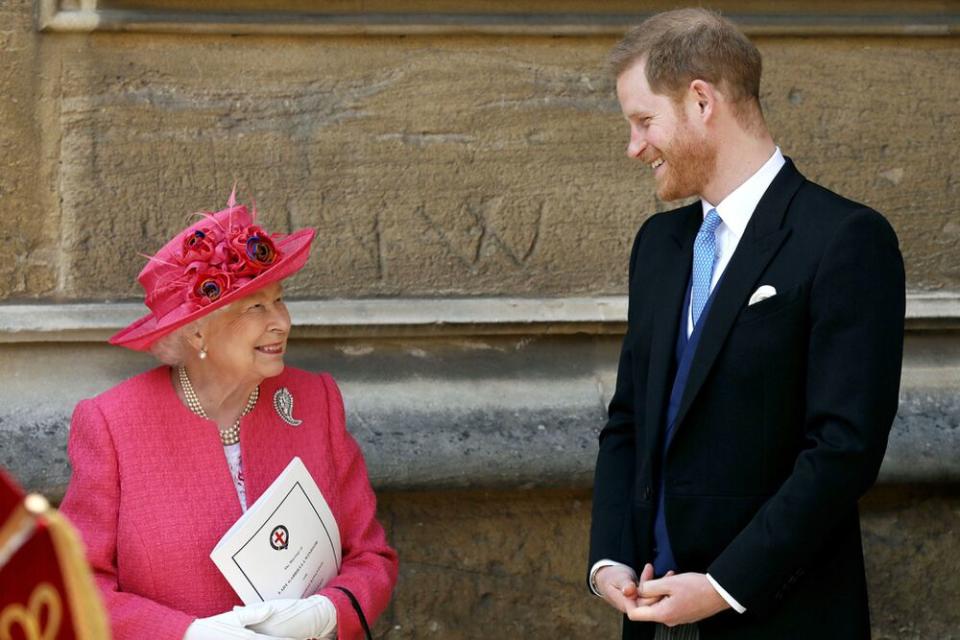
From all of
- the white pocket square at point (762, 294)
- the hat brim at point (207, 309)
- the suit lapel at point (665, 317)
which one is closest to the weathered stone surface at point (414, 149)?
the hat brim at point (207, 309)

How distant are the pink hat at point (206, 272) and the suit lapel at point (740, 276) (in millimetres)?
832

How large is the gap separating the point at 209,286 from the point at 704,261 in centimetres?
93

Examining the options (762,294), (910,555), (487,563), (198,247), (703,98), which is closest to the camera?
(762,294)

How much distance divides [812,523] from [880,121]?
6.54ft

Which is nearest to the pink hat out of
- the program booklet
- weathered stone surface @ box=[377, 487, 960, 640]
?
the program booklet

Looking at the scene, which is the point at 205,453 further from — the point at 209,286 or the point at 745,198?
the point at 745,198

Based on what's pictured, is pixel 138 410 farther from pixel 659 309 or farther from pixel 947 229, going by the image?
pixel 947 229

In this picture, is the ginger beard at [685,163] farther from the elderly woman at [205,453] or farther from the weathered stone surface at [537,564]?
the weathered stone surface at [537,564]

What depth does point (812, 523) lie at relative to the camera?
8.05 feet

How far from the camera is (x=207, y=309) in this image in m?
2.83

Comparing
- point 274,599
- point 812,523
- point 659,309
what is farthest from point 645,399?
point 274,599

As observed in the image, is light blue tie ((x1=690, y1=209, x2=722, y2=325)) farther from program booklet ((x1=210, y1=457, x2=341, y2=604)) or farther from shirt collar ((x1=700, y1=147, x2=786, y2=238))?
program booklet ((x1=210, y1=457, x2=341, y2=604))

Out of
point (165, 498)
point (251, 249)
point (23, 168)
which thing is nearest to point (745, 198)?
point (251, 249)

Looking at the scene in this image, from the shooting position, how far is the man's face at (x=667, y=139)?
266 cm
